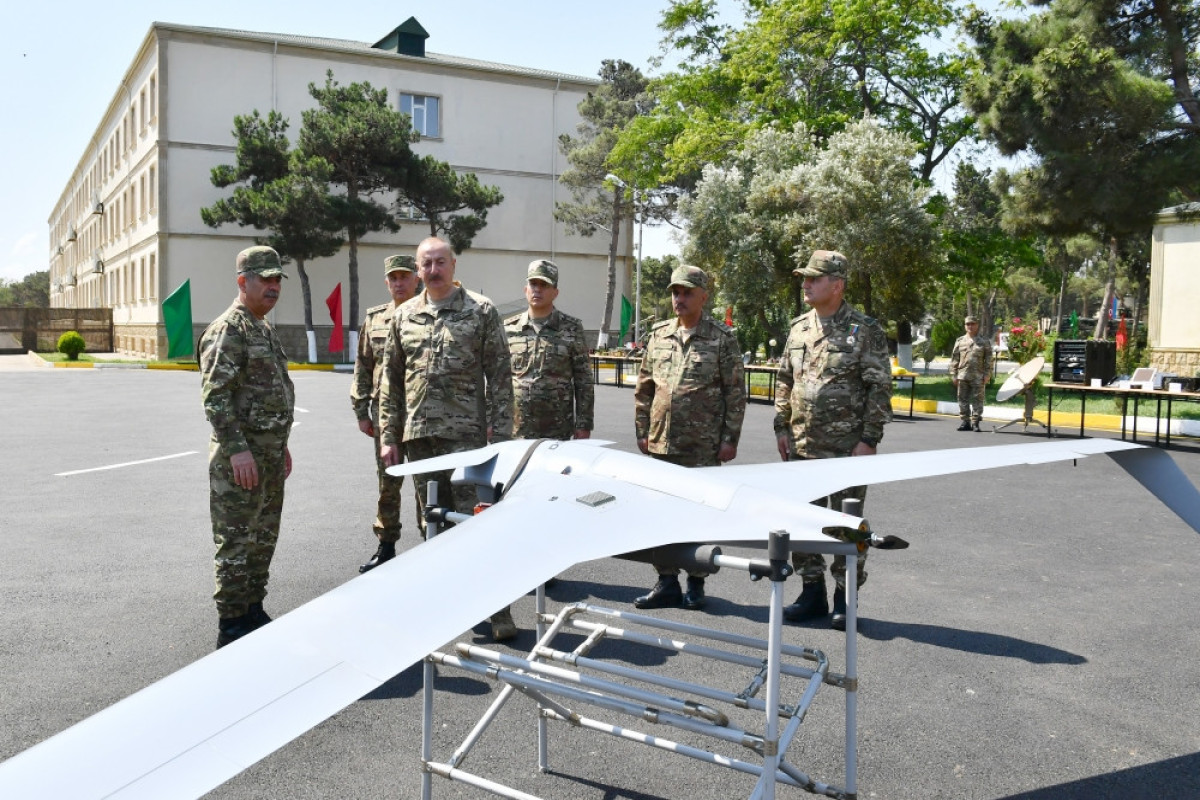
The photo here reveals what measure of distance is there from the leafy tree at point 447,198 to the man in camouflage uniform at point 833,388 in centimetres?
3028

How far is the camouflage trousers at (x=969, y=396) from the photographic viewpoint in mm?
14836

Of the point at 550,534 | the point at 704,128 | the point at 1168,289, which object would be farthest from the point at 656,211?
the point at 550,534

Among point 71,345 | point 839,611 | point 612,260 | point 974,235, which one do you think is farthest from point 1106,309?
point 71,345

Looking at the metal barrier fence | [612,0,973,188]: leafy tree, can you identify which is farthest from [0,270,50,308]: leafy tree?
[612,0,973,188]: leafy tree

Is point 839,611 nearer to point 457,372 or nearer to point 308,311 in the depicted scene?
point 457,372

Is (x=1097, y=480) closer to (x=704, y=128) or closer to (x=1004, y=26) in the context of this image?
(x=1004, y=26)

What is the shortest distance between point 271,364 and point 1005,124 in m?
15.6

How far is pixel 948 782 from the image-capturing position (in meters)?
3.16

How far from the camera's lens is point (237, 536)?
170 inches

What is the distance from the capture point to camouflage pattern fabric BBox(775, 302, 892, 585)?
5012 millimetres

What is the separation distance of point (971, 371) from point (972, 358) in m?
0.22

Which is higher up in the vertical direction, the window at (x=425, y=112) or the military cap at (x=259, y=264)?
the window at (x=425, y=112)

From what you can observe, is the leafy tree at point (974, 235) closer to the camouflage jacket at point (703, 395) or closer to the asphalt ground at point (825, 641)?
the asphalt ground at point (825, 641)

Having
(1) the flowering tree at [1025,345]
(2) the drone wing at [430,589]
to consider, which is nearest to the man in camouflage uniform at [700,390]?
(2) the drone wing at [430,589]
